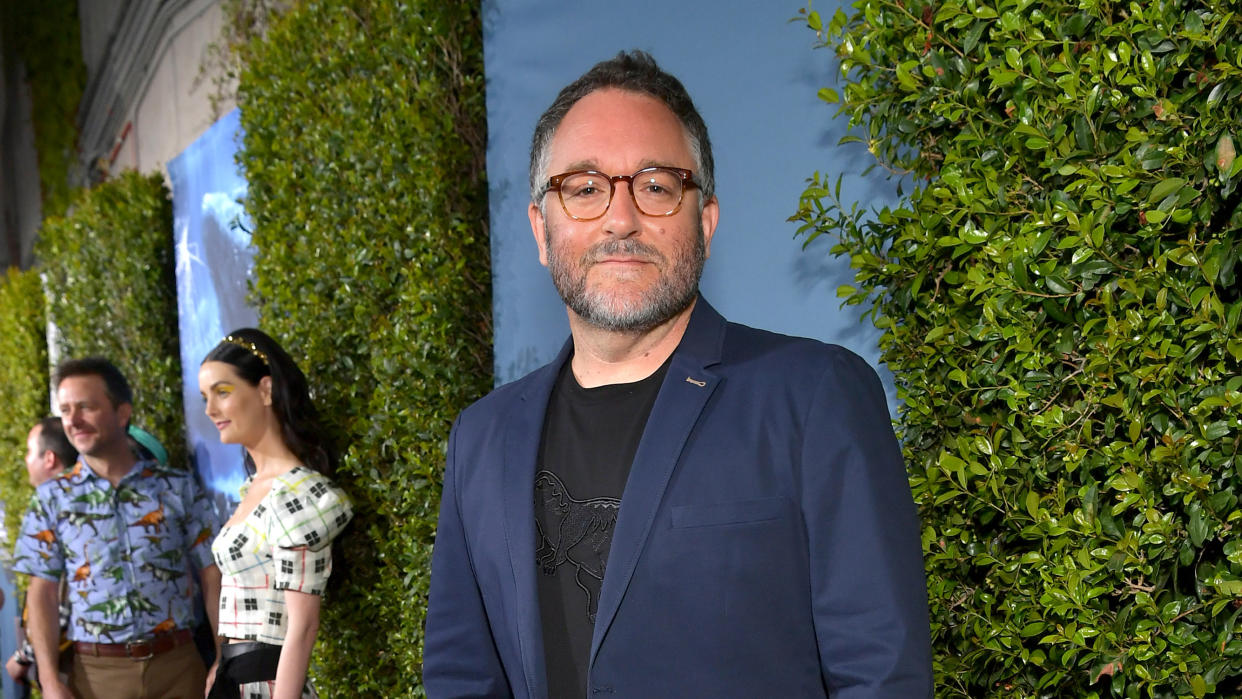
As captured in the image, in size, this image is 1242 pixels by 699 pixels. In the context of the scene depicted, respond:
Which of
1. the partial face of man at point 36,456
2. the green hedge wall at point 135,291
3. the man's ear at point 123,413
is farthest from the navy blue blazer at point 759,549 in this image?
the green hedge wall at point 135,291

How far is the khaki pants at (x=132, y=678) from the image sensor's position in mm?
4699

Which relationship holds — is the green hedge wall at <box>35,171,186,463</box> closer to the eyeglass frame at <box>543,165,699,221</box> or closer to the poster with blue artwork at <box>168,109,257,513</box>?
the poster with blue artwork at <box>168,109,257,513</box>

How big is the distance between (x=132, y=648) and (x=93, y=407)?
1.16 m

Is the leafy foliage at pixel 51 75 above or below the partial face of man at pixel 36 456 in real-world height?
above

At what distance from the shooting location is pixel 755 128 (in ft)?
9.06

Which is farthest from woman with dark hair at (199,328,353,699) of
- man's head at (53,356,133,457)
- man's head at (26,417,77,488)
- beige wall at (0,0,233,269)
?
beige wall at (0,0,233,269)

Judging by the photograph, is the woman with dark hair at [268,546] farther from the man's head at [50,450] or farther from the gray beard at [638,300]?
the man's head at [50,450]

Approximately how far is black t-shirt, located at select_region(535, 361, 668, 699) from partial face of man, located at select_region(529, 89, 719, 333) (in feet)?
0.50

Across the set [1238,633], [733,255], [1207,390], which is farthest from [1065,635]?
[733,255]

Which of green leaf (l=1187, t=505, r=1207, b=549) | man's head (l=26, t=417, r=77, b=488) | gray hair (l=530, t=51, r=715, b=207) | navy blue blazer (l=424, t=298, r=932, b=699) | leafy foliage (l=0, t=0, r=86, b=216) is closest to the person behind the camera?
navy blue blazer (l=424, t=298, r=932, b=699)

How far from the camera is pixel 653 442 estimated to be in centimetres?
171

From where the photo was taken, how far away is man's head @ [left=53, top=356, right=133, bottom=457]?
5.02 metres

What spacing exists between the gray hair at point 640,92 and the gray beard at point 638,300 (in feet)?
0.48

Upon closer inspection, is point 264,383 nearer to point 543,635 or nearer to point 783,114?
point 783,114
